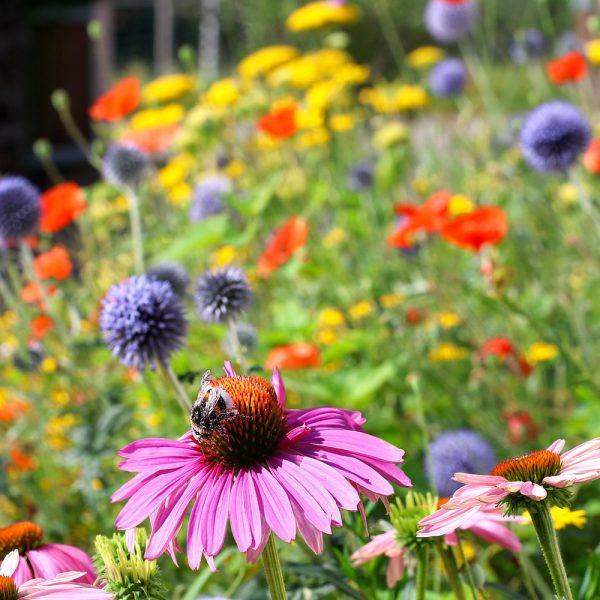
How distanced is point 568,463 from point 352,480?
184mm

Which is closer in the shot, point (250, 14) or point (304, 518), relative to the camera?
point (304, 518)

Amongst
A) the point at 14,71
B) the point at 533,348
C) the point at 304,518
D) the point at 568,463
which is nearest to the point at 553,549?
the point at 568,463

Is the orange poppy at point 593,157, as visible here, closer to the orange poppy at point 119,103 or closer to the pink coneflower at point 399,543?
the orange poppy at point 119,103

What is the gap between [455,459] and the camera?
1647 mm

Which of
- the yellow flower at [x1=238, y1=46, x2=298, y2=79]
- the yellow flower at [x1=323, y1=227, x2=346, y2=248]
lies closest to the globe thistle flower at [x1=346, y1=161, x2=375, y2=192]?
the yellow flower at [x1=323, y1=227, x2=346, y2=248]

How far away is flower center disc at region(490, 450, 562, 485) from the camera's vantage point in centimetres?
77

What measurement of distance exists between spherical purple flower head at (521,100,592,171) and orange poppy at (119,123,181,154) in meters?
1.27

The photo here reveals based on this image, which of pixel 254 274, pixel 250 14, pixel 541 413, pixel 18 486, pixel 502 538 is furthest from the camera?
pixel 250 14

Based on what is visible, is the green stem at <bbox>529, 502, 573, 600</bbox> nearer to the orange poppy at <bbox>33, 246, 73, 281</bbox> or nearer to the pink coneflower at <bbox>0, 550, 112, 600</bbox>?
the pink coneflower at <bbox>0, 550, 112, 600</bbox>

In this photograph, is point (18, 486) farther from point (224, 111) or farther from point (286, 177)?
point (224, 111)

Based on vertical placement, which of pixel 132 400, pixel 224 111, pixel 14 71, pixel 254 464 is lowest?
pixel 254 464

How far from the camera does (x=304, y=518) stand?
30.3 inches

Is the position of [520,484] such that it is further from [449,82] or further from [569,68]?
[449,82]

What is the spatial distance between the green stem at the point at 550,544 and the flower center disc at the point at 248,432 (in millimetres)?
247
